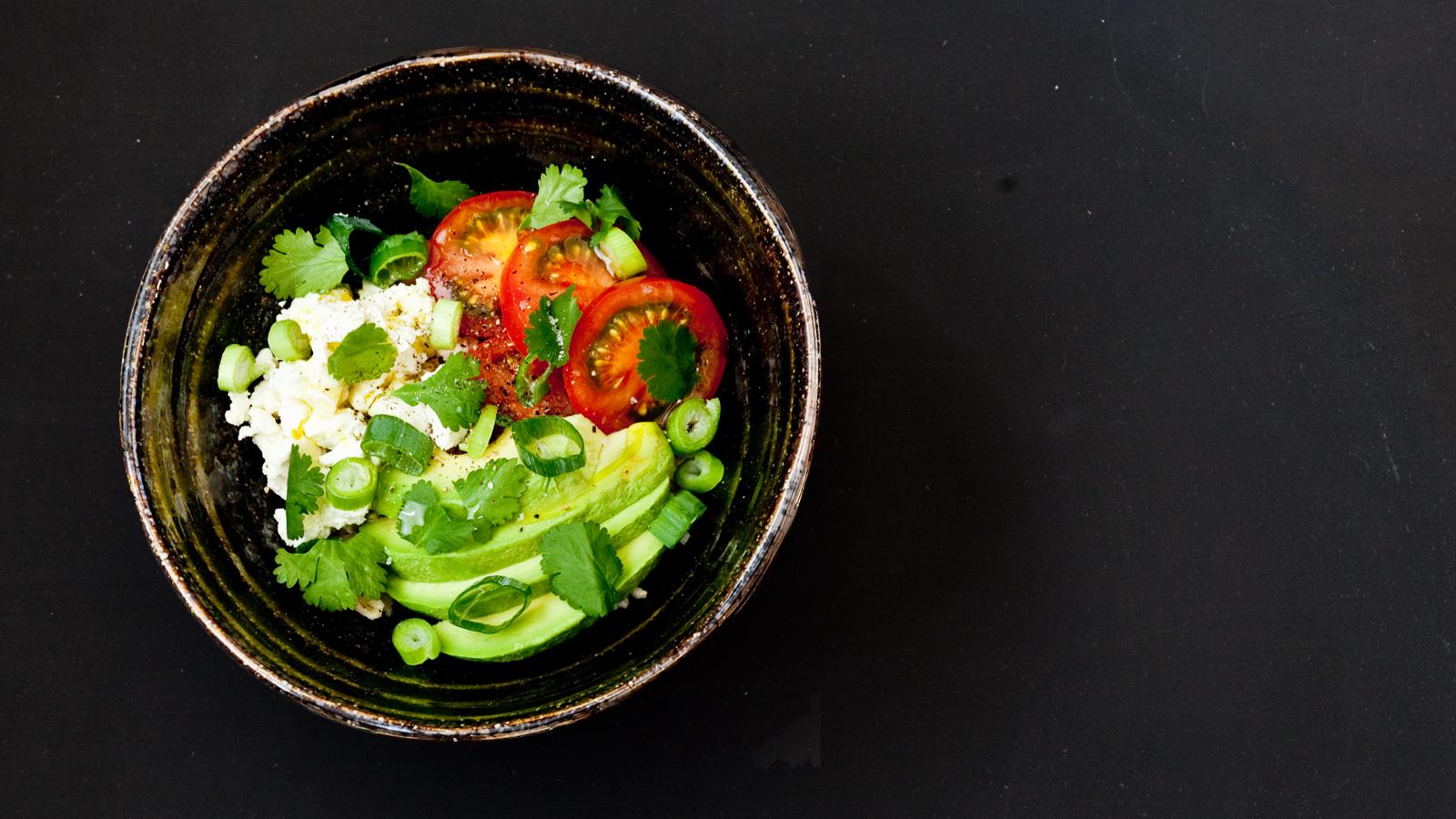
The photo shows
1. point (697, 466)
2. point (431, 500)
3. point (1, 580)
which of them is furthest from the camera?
point (1, 580)

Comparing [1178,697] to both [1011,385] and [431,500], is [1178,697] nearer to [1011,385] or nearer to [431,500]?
[1011,385]

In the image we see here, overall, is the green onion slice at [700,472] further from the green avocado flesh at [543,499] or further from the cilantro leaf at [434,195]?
the cilantro leaf at [434,195]

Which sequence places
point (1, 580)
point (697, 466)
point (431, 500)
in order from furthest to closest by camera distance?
point (1, 580) → point (697, 466) → point (431, 500)

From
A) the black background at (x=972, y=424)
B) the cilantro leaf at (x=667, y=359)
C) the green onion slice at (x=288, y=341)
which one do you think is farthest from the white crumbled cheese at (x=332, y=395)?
the black background at (x=972, y=424)

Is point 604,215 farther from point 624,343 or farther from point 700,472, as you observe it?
point 700,472

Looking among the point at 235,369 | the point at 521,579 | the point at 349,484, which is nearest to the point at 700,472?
the point at 521,579

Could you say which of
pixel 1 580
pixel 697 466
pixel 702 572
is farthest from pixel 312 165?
pixel 1 580

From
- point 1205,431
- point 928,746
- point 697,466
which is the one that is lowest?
point 928,746
